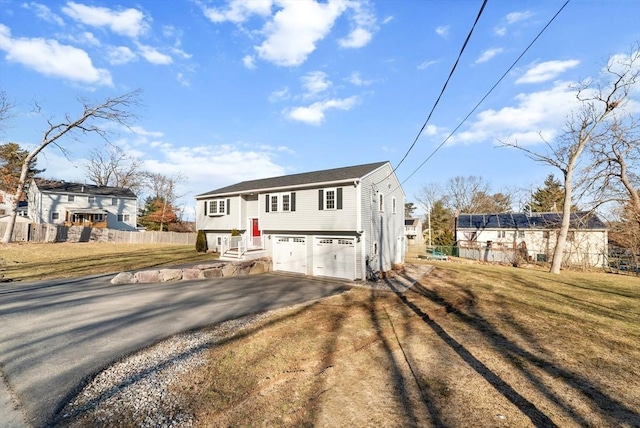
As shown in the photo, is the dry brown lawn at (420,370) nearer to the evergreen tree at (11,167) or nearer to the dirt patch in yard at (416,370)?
the dirt patch in yard at (416,370)

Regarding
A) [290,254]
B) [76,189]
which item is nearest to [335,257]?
[290,254]

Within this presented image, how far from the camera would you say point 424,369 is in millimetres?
5586

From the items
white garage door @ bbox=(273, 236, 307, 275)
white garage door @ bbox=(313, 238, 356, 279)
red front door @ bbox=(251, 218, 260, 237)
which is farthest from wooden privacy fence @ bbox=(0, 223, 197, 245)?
white garage door @ bbox=(313, 238, 356, 279)

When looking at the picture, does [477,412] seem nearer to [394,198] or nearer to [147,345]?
[147,345]

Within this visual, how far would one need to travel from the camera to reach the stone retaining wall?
43.6 feet

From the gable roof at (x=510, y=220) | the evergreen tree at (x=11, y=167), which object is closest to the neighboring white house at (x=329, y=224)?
the gable roof at (x=510, y=220)

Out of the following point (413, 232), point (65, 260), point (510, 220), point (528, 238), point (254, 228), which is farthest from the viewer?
point (413, 232)

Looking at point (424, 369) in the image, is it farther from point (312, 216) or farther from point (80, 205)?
point (80, 205)

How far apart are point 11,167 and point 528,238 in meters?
61.3

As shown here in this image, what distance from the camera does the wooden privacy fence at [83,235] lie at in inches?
1062

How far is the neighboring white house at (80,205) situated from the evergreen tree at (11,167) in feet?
8.50

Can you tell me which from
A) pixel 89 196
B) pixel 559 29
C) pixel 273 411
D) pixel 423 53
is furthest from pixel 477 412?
pixel 89 196

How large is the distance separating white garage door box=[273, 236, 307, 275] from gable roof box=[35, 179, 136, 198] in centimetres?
3222

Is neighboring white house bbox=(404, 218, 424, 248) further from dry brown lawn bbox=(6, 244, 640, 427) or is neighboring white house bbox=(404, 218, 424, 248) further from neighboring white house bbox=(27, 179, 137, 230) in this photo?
neighboring white house bbox=(27, 179, 137, 230)
